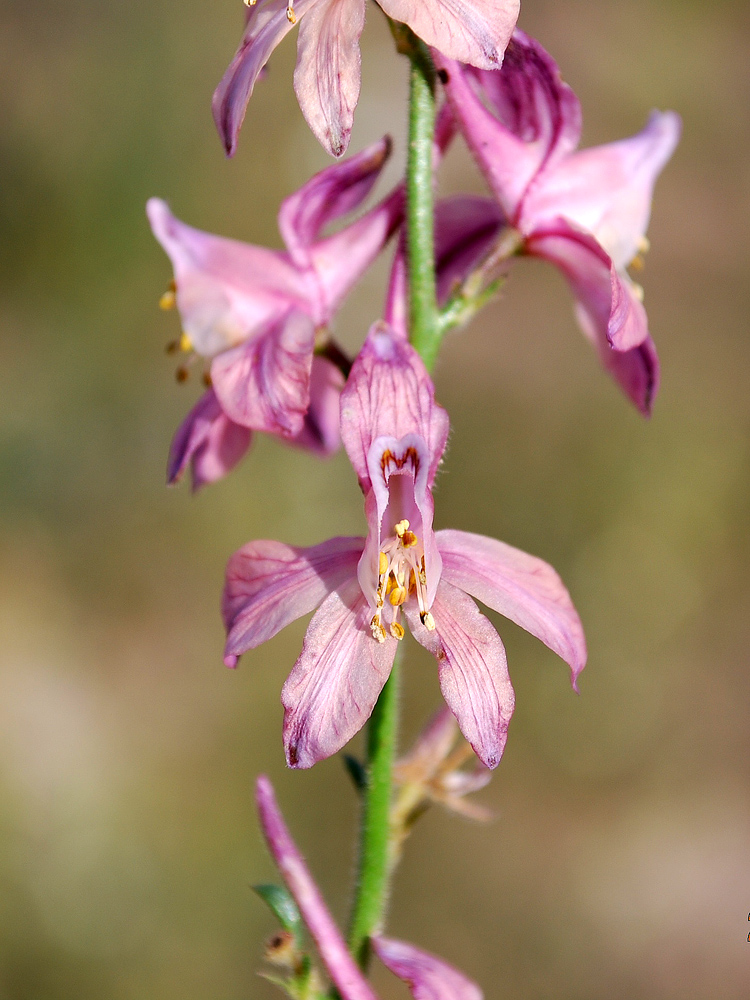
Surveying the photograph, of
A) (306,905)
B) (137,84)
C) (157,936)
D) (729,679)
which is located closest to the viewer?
(306,905)

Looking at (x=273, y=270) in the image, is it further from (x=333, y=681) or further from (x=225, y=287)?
(x=333, y=681)

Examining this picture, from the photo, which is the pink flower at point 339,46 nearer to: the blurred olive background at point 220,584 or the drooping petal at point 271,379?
the drooping petal at point 271,379

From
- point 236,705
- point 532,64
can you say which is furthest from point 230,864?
point 532,64

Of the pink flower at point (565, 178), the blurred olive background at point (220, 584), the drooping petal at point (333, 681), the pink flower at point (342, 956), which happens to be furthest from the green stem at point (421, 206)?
the blurred olive background at point (220, 584)

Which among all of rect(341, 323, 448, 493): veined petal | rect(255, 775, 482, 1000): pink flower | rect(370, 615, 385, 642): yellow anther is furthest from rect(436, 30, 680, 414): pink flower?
rect(255, 775, 482, 1000): pink flower

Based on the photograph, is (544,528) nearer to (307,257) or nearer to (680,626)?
(680,626)

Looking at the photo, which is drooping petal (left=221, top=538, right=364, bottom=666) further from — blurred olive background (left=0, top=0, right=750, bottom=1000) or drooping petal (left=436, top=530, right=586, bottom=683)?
blurred olive background (left=0, top=0, right=750, bottom=1000)
